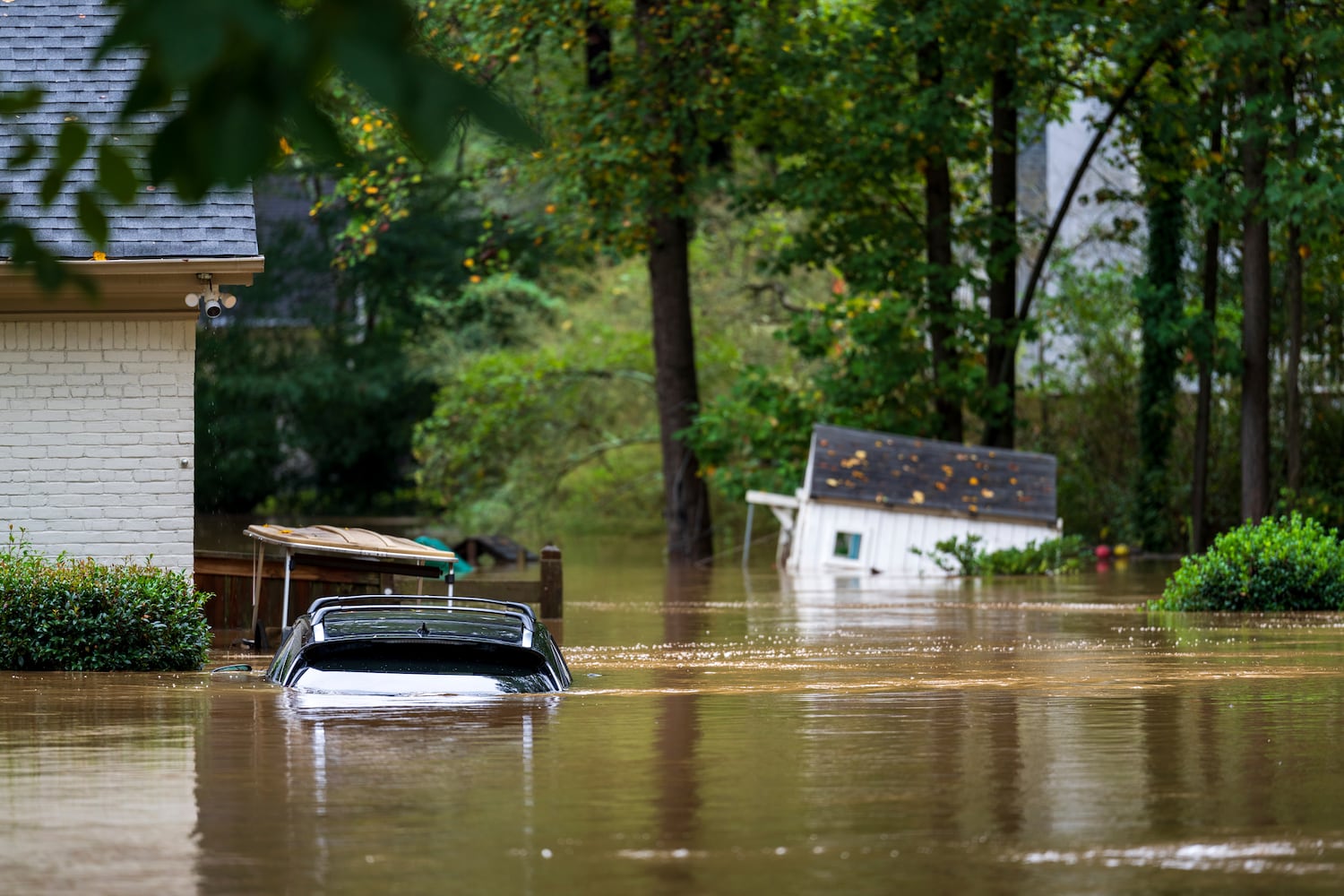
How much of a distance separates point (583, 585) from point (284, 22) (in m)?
24.5

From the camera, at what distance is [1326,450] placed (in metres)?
32.3

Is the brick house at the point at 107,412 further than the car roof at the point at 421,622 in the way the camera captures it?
Yes

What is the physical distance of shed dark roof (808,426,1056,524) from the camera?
31500 mm

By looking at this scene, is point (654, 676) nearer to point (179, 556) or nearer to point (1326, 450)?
point (179, 556)

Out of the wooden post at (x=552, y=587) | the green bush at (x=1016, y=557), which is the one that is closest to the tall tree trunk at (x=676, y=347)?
the green bush at (x=1016, y=557)

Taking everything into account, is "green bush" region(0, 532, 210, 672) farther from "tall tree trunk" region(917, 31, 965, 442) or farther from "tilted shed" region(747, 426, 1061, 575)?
"tall tree trunk" region(917, 31, 965, 442)

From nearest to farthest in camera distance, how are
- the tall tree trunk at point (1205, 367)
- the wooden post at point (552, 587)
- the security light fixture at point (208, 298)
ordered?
1. the security light fixture at point (208, 298)
2. the wooden post at point (552, 587)
3. the tall tree trunk at point (1205, 367)

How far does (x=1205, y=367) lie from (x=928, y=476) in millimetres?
4585

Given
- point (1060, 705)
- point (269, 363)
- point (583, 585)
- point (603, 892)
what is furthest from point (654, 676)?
point (269, 363)

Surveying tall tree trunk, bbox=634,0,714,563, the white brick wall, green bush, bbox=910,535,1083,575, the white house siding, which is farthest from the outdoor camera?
the white house siding

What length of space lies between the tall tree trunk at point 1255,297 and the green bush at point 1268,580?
15.9ft

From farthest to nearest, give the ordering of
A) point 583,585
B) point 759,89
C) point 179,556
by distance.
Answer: point 759,89 < point 583,585 < point 179,556

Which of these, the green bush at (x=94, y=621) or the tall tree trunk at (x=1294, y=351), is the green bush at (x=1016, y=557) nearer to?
the tall tree trunk at (x=1294, y=351)

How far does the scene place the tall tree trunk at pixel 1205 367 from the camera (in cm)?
2959
